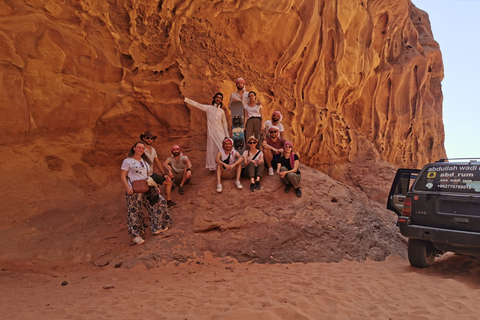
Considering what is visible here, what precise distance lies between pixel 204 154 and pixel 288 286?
408cm

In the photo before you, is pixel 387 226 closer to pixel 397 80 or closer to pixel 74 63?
pixel 74 63

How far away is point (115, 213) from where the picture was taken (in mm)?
5996

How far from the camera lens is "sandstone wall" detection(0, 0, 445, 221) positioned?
5840 mm

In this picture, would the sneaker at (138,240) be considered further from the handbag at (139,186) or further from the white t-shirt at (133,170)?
the white t-shirt at (133,170)

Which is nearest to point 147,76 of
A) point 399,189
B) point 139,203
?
point 139,203

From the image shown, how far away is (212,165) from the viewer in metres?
6.53

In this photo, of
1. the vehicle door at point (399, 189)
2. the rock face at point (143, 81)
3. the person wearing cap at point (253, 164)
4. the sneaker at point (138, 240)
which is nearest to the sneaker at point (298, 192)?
the person wearing cap at point (253, 164)

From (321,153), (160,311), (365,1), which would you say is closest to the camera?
(160,311)

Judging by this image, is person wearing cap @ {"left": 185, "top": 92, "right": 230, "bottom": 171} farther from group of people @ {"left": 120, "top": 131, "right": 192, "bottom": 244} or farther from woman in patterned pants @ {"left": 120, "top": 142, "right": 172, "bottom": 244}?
woman in patterned pants @ {"left": 120, "top": 142, "right": 172, "bottom": 244}

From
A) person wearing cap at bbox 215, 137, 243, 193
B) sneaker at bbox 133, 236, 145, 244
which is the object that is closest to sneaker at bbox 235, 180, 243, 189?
person wearing cap at bbox 215, 137, 243, 193

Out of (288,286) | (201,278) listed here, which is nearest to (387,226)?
(288,286)

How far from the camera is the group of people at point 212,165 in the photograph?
5070 mm

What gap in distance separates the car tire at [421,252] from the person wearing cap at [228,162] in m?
2.99

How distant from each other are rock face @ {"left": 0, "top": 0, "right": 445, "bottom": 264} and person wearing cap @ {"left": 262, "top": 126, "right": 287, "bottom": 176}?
1.62 m
